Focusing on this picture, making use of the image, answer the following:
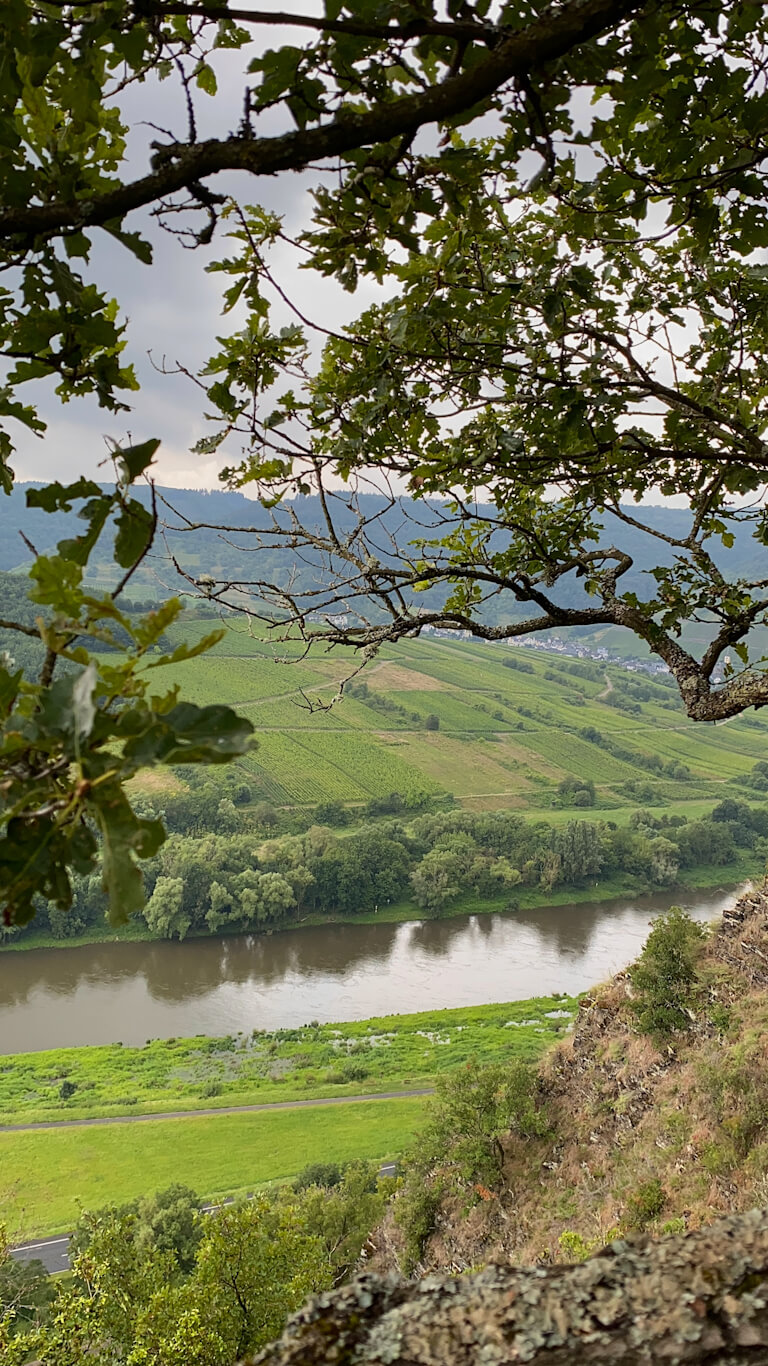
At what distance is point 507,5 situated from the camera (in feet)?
5.38

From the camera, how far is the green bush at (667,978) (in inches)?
816

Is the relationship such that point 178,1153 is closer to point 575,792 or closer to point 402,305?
point 402,305

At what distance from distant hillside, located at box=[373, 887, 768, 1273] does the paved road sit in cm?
996

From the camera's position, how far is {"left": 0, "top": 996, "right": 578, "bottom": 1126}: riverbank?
33.9 metres

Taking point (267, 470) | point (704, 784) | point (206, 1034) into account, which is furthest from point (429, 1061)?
point (704, 784)

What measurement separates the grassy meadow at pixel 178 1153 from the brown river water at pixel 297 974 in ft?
23.1

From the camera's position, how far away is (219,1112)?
33875 millimetres

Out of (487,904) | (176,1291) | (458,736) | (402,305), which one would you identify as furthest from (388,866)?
(402,305)

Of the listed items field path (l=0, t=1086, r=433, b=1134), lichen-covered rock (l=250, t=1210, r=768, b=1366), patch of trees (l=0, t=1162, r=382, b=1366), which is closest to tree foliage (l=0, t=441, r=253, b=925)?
lichen-covered rock (l=250, t=1210, r=768, b=1366)

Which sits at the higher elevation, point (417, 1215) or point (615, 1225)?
point (615, 1225)

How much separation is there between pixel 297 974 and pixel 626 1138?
30359 millimetres

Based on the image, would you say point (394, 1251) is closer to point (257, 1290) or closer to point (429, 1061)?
point (257, 1290)

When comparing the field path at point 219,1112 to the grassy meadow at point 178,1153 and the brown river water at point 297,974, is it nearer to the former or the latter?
the grassy meadow at point 178,1153

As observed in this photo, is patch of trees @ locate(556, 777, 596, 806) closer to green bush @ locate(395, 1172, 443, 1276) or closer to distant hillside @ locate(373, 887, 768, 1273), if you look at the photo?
distant hillside @ locate(373, 887, 768, 1273)
